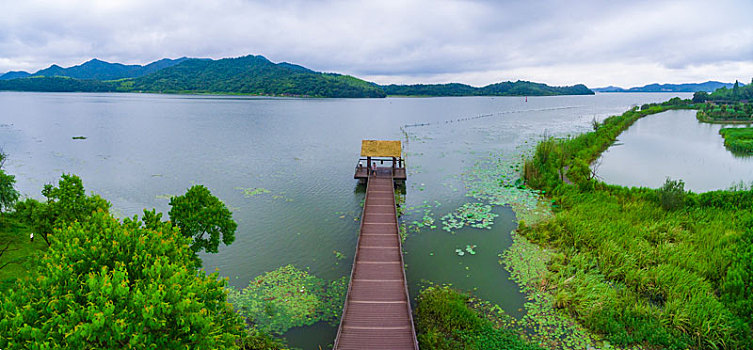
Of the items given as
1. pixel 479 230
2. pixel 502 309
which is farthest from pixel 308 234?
pixel 502 309

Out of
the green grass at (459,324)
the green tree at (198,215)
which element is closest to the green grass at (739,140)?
the green grass at (459,324)

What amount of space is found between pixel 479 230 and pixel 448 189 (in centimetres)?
927

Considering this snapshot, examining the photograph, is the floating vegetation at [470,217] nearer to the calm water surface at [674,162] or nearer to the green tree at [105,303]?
the calm water surface at [674,162]

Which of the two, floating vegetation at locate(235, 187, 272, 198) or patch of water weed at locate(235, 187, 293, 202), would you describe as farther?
floating vegetation at locate(235, 187, 272, 198)

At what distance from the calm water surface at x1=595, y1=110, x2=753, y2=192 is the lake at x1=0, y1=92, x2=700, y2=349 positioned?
194cm

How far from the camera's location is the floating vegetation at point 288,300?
14.2 m

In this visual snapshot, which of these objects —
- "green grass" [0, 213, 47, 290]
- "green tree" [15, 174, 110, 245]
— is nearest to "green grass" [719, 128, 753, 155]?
"green tree" [15, 174, 110, 245]

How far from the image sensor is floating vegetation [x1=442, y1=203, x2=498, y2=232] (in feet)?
76.8

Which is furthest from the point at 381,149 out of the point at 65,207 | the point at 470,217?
the point at 65,207

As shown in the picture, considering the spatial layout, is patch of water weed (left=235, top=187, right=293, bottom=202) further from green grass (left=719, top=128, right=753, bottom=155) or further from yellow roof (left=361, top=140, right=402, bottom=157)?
green grass (left=719, top=128, right=753, bottom=155)

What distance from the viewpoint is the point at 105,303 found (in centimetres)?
693

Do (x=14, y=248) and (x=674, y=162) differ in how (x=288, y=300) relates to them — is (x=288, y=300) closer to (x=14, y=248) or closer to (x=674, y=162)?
(x=14, y=248)

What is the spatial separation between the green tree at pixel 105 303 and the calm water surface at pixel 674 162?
35.4 m

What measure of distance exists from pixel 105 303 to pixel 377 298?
30.1 ft
